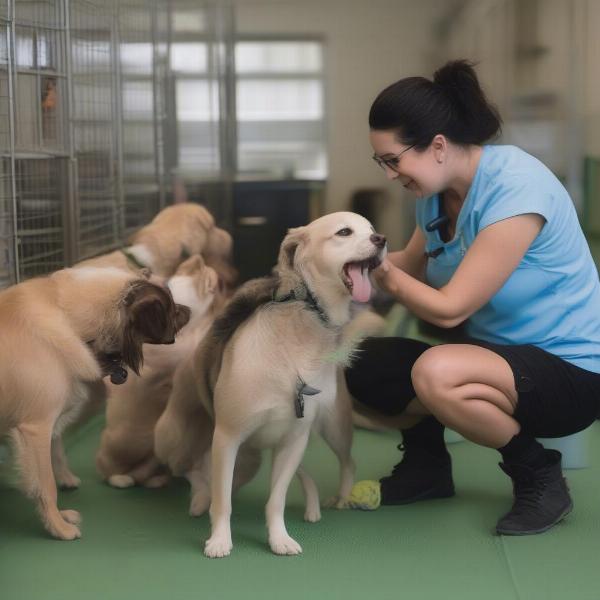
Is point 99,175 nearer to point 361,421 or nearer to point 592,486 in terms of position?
point 361,421

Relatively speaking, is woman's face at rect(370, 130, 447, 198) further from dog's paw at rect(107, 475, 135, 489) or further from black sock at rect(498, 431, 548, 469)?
dog's paw at rect(107, 475, 135, 489)

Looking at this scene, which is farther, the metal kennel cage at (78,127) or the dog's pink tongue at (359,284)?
the metal kennel cage at (78,127)

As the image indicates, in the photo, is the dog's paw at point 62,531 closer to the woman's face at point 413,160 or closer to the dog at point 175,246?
the dog at point 175,246

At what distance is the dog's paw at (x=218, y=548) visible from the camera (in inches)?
86.8

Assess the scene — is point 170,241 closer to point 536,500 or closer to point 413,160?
point 413,160

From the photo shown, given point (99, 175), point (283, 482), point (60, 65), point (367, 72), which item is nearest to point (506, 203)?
point (283, 482)

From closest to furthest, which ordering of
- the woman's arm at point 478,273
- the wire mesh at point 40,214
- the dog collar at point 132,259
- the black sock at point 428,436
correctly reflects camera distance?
1. the woman's arm at point 478,273
2. the black sock at point 428,436
3. the wire mesh at point 40,214
4. the dog collar at point 132,259

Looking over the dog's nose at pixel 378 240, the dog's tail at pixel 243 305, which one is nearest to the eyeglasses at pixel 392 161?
the dog's nose at pixel 378 240

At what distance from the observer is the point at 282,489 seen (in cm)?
228

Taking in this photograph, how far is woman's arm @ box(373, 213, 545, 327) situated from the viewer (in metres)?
2.25

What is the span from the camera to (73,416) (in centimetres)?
242

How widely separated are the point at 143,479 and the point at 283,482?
Answer: 67 centimetres

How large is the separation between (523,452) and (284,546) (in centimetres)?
64

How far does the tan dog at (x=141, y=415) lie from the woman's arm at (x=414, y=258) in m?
0.60
